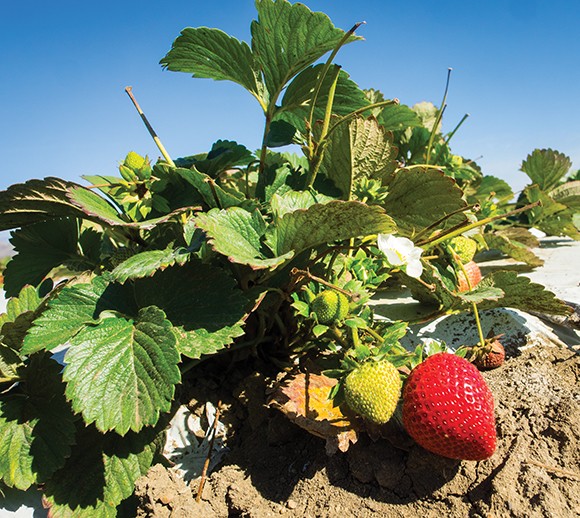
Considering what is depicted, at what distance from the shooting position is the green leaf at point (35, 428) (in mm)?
851

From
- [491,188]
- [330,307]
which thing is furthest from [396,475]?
[491,188]

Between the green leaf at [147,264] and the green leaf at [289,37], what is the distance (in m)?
0.45

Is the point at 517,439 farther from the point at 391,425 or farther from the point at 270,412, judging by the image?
the point at 270,412

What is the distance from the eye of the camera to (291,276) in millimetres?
885

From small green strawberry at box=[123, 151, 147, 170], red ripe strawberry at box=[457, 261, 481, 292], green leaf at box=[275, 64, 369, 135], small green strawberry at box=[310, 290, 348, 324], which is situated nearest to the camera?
small green strawberry at box=[310, 290, 348, 324]

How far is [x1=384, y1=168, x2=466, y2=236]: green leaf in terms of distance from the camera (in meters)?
0.97

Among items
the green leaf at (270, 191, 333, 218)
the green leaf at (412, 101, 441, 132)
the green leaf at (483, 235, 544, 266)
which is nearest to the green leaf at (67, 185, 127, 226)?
the green leaf at (270, 191, 333, 218)

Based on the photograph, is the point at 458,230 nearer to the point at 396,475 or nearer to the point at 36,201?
the point at 396,475

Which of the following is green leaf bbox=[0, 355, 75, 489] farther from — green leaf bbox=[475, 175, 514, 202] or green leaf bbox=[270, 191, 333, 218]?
green leaf bbox=[475, 175, 514, 202]

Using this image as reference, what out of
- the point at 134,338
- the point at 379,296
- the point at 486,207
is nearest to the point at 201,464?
the point at 134,338

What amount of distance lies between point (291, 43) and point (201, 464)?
32.5 inches

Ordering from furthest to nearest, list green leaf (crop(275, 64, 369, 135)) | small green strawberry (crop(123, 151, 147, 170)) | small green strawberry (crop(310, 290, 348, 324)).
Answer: green leaf (crop(275, 64, 369, 135)), small green strawberry (crop(123, 151, 147, 170)), small green strawberry (crop(310, 290, 348, 324))

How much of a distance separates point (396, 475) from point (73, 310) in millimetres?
604

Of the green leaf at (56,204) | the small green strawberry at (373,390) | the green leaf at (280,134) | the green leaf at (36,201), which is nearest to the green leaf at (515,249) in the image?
the green leaf at (280,134)
